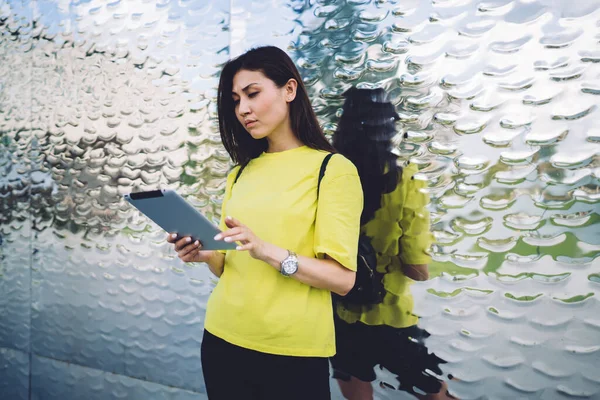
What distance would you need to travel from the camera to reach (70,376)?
263 cm

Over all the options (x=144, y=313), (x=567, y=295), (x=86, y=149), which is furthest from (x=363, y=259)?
(x=86, y=149)

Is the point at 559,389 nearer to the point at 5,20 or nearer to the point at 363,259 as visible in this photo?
the point at 363,259

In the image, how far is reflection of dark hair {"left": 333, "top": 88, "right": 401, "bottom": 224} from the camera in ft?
5.44

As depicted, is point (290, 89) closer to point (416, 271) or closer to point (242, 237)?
point (242, 237)

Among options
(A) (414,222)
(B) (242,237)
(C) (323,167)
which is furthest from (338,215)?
(A) (414,222)

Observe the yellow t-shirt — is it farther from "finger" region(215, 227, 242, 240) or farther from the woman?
"finger" region(215, 227, 242, 240)

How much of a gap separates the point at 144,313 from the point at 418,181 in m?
1.69

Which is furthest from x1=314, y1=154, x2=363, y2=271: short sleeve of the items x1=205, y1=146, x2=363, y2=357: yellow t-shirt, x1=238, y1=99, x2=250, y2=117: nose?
x1=238, y1=99, x2=250, y2=117: nose

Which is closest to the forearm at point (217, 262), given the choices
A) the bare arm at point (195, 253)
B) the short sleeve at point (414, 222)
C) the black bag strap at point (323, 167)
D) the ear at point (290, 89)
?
the bare arm at point (195, 253)

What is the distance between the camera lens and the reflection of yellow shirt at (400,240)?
1.61 metres

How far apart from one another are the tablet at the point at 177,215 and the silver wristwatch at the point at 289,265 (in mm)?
141

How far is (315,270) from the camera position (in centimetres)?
112

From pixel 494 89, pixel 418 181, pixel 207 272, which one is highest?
pixel 494 89

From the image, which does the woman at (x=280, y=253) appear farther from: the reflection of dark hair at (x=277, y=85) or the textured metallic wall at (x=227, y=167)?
the textured metallic wall at (x=227, y=167)
